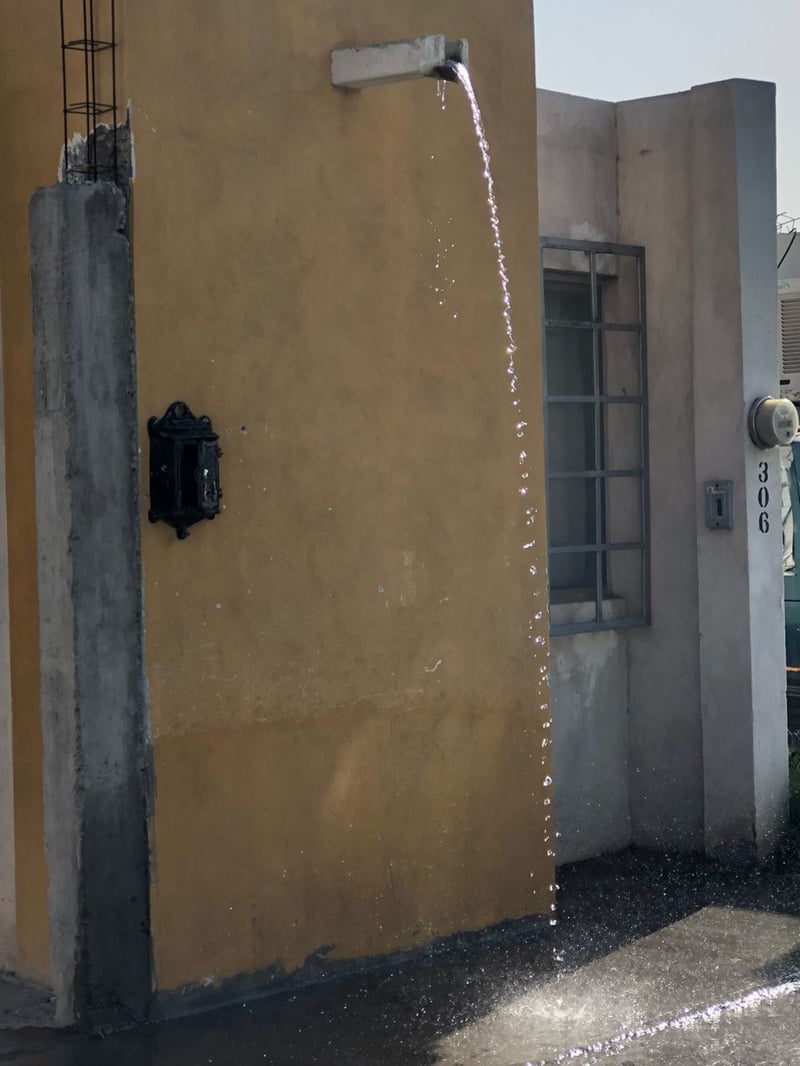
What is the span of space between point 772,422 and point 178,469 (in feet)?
11.7

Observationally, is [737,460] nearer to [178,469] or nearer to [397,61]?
[397,61]

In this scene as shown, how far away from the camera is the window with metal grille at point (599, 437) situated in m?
8.22

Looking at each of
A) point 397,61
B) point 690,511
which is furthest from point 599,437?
point 397,61

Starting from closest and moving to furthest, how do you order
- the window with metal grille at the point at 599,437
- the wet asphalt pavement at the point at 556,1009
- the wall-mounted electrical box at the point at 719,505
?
the wet asphalt pavement at the point at 556,1009
the wall-mounted electrical box at the point at 719,505
the window with metal grille at the point at 599,437

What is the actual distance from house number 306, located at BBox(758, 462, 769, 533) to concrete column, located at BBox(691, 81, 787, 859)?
10 mm

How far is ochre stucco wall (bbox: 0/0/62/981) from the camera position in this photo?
5.74 meters

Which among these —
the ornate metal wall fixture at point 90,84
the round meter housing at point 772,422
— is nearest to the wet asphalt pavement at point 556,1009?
the round meter housing at point 772,422

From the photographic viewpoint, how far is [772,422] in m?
7.98

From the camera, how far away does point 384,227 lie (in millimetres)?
6461

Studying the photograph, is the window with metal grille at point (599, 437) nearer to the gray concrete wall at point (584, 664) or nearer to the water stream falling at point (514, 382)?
the gray concrete wall at point (584, 664)

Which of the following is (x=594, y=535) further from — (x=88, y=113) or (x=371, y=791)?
(x=88, y=113)

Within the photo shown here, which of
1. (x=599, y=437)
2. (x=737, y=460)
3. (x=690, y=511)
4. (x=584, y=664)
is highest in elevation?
(x=599, y=437)

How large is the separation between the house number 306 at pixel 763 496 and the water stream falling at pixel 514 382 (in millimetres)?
1658

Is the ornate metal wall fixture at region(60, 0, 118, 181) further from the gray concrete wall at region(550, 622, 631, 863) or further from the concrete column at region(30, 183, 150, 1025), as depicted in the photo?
the gray concrete wall at region(550, 622, 631, 863)
